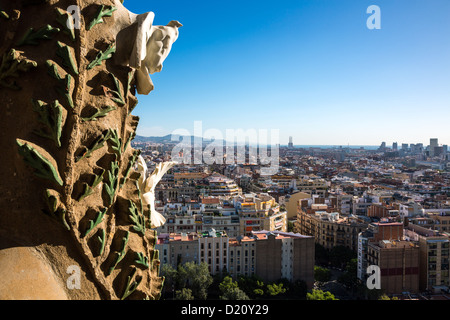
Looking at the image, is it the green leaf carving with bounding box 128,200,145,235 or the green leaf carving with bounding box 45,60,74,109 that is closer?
the green leaf carving with bounding box 45,60,74,109

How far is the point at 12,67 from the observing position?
4.47 feet

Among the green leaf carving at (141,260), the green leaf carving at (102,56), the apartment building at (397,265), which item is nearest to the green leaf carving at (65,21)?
the green leaf carving at (102,56)

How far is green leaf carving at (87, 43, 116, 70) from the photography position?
151cm

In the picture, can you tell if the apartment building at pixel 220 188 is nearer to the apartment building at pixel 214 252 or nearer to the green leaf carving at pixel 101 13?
the apartment building at pixel 214 252

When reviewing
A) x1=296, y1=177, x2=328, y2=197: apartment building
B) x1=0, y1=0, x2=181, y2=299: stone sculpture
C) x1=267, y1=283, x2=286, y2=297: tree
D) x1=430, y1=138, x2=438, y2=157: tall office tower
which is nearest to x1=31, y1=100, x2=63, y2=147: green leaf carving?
x1=0, y1=0, x2=181, y2=299: stone sculpture

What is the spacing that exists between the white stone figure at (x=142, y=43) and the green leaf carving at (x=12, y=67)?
39cm

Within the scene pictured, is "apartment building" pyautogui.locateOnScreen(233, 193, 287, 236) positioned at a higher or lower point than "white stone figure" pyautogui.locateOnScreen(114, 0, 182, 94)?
lower

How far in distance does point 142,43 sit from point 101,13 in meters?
0.21

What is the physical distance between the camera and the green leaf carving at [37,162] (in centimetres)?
128

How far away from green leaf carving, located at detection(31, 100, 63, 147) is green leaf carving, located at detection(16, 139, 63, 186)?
0.25ft

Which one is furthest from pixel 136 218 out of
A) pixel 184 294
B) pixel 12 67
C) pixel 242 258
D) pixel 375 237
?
pixel 375 237

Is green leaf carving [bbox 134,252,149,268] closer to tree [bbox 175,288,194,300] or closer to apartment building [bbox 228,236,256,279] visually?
tree [bbox 175,288,194,300]

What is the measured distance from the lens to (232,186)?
29875mm
